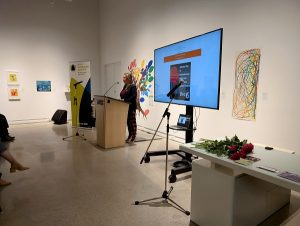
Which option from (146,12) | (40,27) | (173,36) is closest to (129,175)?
(173,36)

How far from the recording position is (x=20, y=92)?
734cm

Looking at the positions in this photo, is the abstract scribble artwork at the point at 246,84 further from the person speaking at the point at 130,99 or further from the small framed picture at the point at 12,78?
the small framed picture at the point at 12,78

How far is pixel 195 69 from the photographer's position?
3.08m

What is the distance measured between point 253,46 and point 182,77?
1.23 meters

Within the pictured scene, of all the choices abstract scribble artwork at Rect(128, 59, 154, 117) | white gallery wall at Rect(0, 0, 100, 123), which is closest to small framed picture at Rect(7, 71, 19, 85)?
white gallery wall at Rect(0, 0, 100, 123)

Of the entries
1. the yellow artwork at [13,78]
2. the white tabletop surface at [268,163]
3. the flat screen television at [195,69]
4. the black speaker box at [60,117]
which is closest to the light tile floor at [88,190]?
the white tabletop surface at [268,163]

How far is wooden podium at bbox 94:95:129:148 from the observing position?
14.3 feet

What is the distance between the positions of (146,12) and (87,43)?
3380mm

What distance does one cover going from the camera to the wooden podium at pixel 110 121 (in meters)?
4.35

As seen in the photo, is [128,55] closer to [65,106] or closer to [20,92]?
[65,106]

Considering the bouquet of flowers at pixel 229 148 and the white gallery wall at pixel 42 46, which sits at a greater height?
the white gallery wall at pixel 42 46

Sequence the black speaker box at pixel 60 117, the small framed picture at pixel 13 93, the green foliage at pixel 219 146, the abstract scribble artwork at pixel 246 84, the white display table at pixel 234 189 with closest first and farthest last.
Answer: the white display table at pixel 234 189 → the green foliage at pixel 219 146 → the abstract scribble artwork at pixel 246 84 → the small framed picture at pixel 13 93 → the black speaker box at pixel 60 117

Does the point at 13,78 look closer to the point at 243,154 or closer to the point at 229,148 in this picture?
the point at 229,148

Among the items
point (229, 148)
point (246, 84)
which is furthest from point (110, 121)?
point (229, 148)
